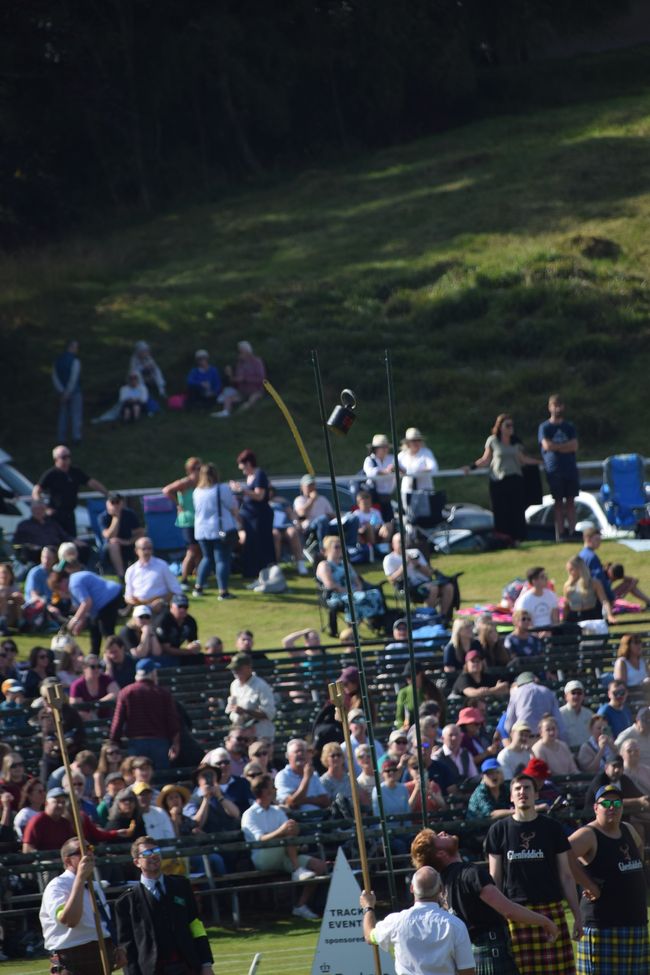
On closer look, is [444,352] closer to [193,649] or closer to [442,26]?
[442,26]

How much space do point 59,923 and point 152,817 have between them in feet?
9.92

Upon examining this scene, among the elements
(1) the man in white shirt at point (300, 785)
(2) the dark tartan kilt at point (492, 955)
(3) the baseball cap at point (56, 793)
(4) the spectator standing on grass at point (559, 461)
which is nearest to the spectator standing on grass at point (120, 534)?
(4) the spectator standing on grass at point (559, 461)

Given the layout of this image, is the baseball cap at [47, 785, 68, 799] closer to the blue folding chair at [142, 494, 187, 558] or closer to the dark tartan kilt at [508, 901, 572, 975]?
the dark tartan kilt at [508, 901, 572, 975]

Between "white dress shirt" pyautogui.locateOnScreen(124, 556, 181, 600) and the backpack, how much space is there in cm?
267

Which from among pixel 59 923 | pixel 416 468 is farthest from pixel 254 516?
pixel 59 923

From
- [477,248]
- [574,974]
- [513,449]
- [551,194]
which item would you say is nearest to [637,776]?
[574,974]

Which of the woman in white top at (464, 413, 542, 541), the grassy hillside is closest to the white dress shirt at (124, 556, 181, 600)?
the woman in white top at (464, 413, 542, 541)

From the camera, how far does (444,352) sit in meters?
41.4

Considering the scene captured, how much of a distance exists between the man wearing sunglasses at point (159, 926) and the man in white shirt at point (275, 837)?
3455mm

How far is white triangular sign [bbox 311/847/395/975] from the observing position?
10.2 meters

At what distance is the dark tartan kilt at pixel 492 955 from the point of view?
9211mm

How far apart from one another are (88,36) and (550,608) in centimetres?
3235

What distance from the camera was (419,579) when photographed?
20.5 m

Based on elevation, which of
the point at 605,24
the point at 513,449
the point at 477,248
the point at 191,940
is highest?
the point at 605,24
